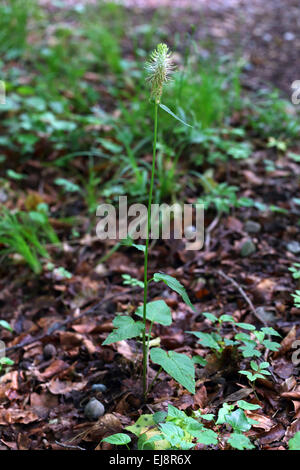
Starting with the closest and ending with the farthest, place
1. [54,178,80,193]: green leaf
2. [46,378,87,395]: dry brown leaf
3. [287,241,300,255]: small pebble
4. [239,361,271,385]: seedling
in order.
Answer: [239,361,271,385]: seedling, [46,378,87,395]: dry brown leaf, [287,241,300,255]: small pebble, [54,178,80,193]: green leaf

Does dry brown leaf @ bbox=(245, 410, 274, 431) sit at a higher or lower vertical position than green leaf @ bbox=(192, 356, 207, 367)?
lower

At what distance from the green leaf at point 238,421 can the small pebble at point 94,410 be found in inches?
19.9

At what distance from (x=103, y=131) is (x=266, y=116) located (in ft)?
3.68

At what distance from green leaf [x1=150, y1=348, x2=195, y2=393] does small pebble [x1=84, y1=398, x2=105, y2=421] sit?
15.4 inches

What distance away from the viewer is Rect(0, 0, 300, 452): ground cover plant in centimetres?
140

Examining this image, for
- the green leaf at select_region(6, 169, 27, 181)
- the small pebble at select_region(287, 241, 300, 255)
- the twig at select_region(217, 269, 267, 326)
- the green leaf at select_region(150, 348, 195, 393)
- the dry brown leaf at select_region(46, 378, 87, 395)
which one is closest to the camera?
the green leaf at select_region(150, 348, 195, 393)

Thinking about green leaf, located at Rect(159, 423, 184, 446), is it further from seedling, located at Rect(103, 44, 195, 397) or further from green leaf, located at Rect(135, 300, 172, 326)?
green leaf, located at Rect(135, 300, 172, 326)

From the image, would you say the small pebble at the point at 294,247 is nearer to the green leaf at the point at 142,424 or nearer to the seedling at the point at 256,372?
the seedling at the point at 256,372

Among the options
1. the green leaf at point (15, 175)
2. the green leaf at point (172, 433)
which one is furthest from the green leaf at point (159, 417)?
the green leaf at point (15, 175)

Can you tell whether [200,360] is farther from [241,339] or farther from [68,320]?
[68,320]

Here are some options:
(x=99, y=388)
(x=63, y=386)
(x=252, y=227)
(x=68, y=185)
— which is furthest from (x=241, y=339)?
(x=68, y=185)

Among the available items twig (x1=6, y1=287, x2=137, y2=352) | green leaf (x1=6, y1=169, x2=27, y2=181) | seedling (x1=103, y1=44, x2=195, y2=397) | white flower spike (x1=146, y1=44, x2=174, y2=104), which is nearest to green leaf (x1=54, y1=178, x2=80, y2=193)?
green leaf (x1=6, y1=169, x2=27, y2=181)

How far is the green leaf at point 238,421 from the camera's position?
119 cm
